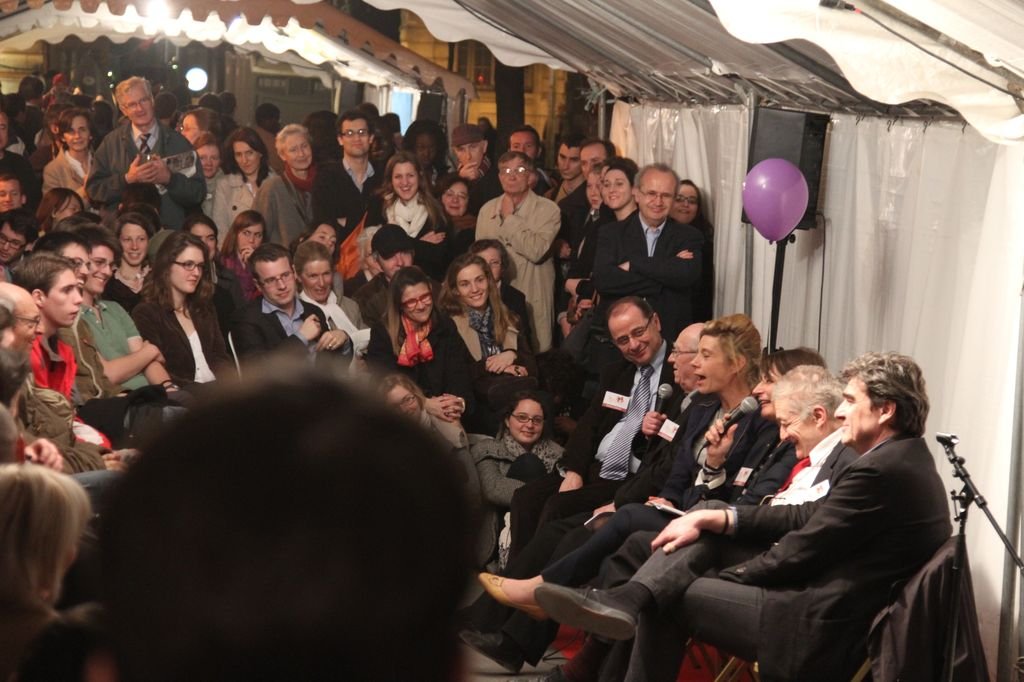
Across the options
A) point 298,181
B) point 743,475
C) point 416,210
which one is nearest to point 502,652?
point 743,475

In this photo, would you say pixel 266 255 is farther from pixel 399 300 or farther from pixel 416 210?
pixel 416 210

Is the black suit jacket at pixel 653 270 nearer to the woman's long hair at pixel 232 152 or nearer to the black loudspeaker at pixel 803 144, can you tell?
the black loudspeaker at pixel 803 144

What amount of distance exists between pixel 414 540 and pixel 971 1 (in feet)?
10.5

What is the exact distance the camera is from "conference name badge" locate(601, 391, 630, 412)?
211 inches

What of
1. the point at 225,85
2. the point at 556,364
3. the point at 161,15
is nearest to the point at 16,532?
the point at 556,364

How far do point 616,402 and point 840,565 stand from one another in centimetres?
185

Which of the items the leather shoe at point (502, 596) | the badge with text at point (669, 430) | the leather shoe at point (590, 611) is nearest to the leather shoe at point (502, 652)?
the leather shoe at point (502, 596)

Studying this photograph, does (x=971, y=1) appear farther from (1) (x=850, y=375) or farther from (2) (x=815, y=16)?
(1) (x=850, y=375)

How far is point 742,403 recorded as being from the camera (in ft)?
14.9

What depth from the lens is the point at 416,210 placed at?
7293 millimetres

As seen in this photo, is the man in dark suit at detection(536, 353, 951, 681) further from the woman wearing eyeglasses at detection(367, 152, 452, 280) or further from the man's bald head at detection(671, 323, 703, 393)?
the woman wearing eyeglasses at detection(367, 152, 452, 280)

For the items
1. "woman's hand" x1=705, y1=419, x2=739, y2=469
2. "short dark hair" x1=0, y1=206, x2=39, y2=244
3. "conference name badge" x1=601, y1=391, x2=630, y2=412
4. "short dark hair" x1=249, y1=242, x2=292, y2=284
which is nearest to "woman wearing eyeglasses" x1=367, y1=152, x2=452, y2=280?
"short dark hair" x1=249, y1=242, x2=292, y2=284

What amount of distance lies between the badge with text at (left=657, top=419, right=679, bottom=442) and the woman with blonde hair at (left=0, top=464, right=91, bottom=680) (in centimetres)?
321

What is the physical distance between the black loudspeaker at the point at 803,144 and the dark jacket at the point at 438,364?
63.1 inches
